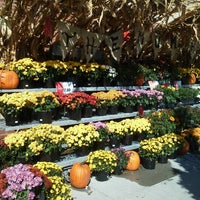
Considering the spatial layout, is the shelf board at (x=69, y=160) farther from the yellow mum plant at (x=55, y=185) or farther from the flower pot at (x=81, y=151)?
the yellow mum plant at (x=55, y=185)

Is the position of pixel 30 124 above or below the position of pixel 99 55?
below

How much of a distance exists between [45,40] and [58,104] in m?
1.55

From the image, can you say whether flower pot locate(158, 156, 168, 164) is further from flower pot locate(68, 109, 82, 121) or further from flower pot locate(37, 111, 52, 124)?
flower pot locate(37, 111, 52, 124)

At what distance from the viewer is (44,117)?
213 inches

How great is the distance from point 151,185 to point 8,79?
10.2 feet

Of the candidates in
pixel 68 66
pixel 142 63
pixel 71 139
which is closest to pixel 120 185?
pixel 71 139

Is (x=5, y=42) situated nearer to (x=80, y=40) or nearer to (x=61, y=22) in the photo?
(x=61, y=22)

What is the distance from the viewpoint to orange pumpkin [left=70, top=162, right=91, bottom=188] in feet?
17.1

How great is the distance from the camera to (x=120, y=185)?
5496mm

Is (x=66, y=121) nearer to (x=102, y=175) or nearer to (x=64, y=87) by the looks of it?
(x=64, y=87)

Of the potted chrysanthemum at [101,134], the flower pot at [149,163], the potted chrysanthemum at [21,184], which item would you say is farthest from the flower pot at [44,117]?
the flower pot at [149,163]

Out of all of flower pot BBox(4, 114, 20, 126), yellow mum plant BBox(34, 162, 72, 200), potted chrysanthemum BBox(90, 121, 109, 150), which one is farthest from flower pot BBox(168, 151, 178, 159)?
flower pot BBox(4, 114, 20, 126)

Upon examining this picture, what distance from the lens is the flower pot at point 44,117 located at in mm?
5402

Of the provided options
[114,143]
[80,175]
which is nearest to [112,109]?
[114,143]
